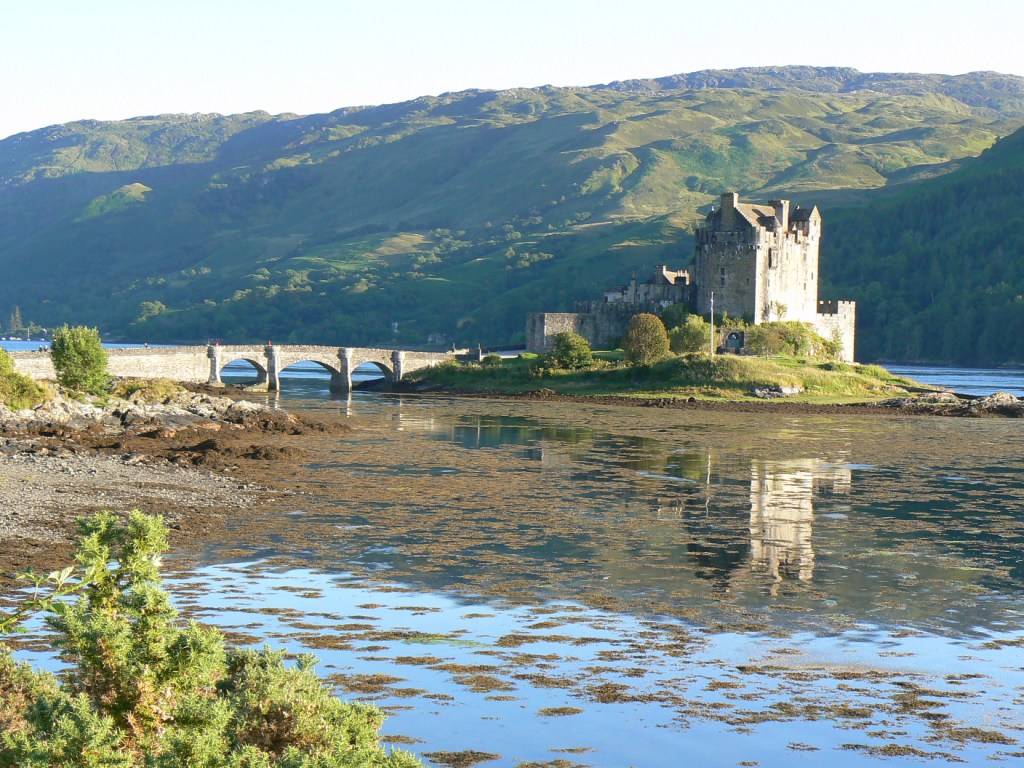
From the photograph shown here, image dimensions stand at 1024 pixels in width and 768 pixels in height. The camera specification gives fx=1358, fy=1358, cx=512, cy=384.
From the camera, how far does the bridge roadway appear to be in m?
88.7

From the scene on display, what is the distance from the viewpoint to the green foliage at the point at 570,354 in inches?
3797

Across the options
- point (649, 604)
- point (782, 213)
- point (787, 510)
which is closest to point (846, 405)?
point (782, 213)

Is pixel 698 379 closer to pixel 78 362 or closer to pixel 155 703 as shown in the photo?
pixel 78 362

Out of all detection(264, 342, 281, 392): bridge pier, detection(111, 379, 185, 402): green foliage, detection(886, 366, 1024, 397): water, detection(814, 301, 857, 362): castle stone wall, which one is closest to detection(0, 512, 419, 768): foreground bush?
detection(111, 379, 185, 402): green foliage

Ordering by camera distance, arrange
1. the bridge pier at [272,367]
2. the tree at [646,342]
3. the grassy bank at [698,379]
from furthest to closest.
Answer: the bridge pier at [272,367], the tree at [646,342], the grassy bank at [698,379]

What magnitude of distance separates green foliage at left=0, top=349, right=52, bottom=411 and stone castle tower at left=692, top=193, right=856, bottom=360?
52291 mm

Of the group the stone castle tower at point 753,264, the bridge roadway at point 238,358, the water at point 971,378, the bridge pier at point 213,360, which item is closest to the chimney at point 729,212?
the stone castle tower at point 753,264

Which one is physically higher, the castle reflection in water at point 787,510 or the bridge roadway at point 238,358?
the bridge roadway at point 238,358

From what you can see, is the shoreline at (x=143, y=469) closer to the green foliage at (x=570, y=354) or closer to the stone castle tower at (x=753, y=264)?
the green foliage at (x=570, y=354)

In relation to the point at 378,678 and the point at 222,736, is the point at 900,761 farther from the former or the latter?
the point at 222,736

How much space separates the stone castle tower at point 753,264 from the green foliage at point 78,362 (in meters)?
47.1

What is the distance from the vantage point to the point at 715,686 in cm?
1895

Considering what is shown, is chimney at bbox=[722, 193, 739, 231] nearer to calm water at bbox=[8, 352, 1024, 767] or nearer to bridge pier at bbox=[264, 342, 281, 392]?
bridge pier at bbox=[264, 342, 281, 392]

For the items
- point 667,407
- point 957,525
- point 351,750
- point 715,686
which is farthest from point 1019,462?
point 351,750
